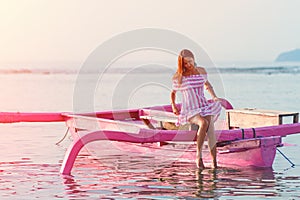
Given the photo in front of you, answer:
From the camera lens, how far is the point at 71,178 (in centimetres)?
1045

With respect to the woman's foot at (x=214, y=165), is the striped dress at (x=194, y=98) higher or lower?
higher

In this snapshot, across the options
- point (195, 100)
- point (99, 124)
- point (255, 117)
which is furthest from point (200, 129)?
point (255, 117)

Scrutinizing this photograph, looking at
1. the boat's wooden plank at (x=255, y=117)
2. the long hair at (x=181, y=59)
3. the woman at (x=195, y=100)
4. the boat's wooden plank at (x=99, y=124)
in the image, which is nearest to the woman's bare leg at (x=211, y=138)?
the woman at (x=195, y=100)

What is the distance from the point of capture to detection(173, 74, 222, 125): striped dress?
10820mm

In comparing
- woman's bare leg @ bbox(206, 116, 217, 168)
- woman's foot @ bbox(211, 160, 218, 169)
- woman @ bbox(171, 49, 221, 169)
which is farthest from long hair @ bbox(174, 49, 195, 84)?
woman's foot @ bbox(211, 160, 218, 169)

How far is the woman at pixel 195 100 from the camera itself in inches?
423

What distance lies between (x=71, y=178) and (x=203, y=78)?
2.44 m

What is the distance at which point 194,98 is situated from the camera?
35.7 ft

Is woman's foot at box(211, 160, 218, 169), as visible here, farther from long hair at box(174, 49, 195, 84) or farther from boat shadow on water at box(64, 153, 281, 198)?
long hair at box(174, 49, 195, 84)

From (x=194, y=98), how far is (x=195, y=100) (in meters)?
0.04

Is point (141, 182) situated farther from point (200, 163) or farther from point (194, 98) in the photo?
point (194, 98)

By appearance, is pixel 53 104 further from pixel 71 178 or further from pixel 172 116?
pixel 71 178

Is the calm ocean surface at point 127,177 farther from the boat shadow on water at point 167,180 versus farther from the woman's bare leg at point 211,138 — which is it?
the woman's bare leg at point 211,138

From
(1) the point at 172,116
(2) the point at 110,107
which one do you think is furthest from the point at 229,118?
(2) the point at 110,107
